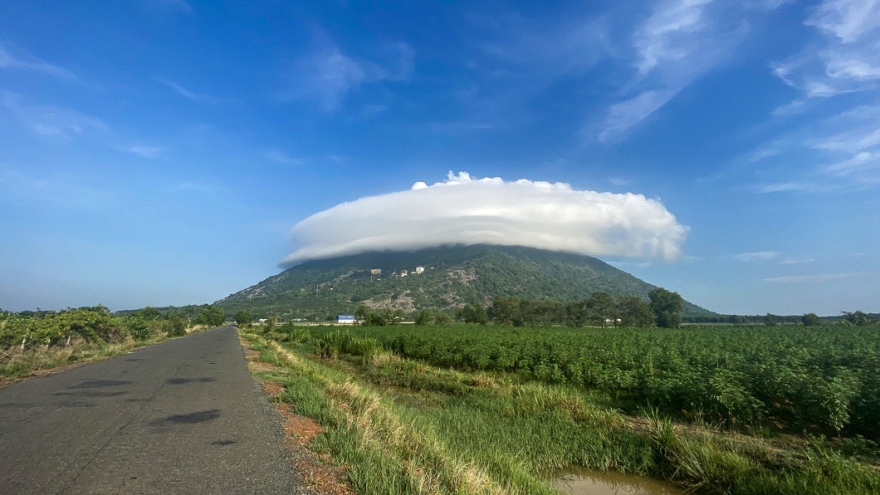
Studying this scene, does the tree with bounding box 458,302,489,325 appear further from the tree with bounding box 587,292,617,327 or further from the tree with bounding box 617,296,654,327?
the tree with bounding box 617,296,654,327

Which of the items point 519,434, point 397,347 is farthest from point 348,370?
point 519,434

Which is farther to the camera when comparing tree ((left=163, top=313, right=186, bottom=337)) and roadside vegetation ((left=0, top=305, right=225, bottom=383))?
tree ((left=163, top=313, right=186, bottom=337))

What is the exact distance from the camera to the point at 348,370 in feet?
85.3

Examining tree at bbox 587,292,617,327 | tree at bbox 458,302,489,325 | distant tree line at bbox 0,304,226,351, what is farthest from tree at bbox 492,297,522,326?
distant tree line at bbox 0,304,226,351

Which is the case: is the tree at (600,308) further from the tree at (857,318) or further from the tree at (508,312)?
the tree at (857,318)

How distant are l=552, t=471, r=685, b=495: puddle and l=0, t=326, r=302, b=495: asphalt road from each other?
607cm

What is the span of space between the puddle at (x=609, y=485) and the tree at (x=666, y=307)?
11131cm

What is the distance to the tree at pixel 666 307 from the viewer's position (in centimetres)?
10634

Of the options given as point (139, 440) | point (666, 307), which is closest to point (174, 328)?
point (139, 440)

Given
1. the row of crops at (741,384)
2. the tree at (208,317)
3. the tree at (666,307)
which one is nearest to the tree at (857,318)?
the tree at (666,307)

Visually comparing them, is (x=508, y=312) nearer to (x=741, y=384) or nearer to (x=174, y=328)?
(x=174, y=328)

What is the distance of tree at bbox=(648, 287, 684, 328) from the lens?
106 m

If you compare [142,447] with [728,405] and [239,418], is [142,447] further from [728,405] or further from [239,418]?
[728,405]

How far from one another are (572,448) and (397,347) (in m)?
25.8
